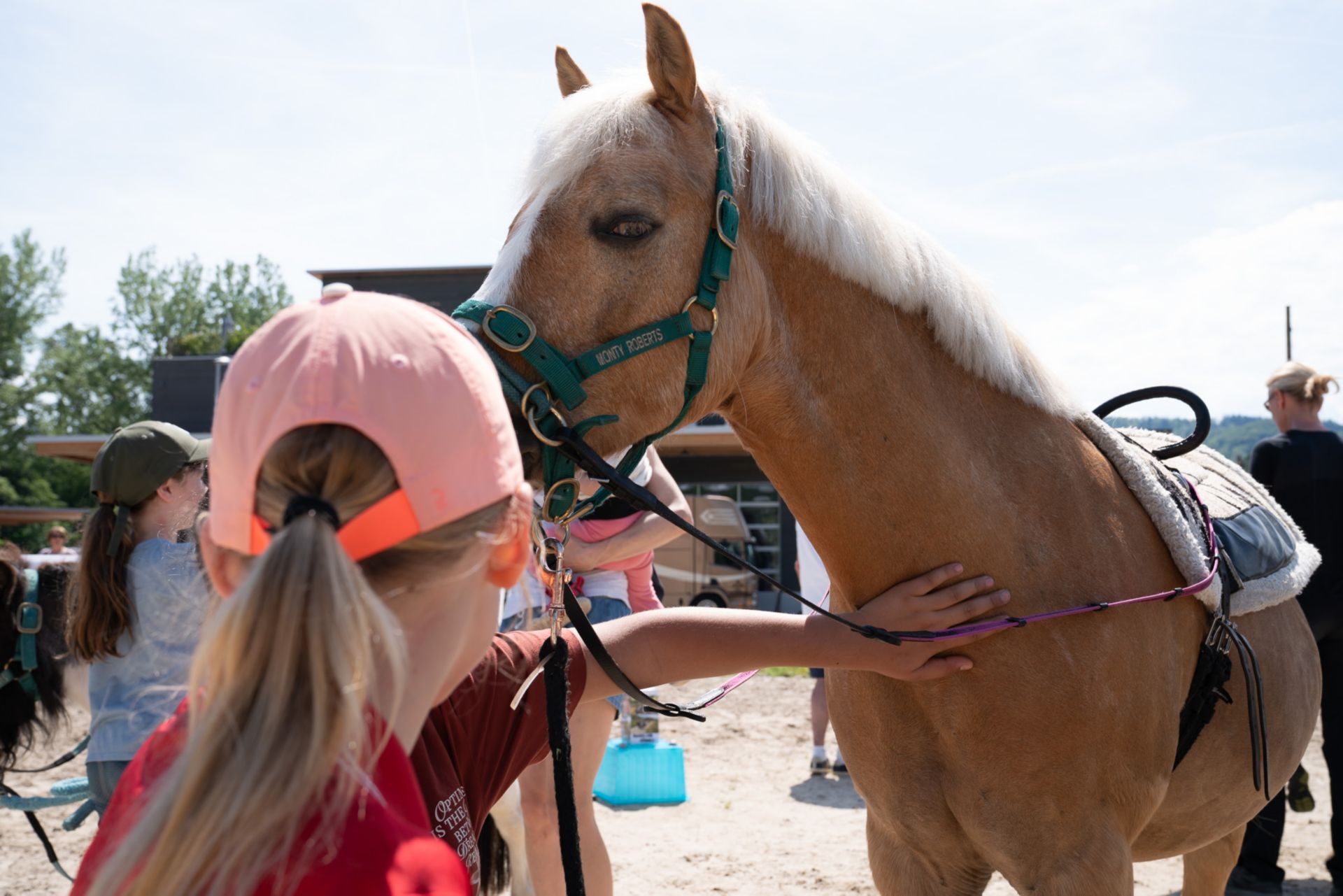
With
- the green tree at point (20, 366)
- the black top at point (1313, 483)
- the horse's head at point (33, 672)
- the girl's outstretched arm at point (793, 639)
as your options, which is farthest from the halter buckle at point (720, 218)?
the green tree at point (20, 366)

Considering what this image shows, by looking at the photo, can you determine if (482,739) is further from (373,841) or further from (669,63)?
(669,63)

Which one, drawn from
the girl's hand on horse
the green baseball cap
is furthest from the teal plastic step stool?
the girl's hand on horse

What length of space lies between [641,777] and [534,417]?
16.1 feet

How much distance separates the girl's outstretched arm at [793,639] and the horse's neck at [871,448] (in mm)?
78

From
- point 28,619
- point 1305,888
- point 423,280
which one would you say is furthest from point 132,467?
point 423,280

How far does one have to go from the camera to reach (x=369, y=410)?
0.83 m

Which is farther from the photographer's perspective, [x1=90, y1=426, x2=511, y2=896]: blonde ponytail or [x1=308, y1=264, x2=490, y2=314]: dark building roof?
[x1=308, y1=264, x2=490, y2=314]: dark building roof

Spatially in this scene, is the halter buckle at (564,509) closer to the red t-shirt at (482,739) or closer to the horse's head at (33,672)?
the red t-shirt at (482,739)

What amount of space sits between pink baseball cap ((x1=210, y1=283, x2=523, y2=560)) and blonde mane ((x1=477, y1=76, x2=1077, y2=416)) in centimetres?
82

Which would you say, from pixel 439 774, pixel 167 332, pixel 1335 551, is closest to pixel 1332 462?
pixel 1335 551

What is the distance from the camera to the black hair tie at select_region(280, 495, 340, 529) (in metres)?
0.79

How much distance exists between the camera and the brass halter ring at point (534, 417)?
5.39 ft

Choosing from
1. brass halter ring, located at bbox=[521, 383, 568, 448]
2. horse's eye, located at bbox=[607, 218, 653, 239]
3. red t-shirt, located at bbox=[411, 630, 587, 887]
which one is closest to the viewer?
red t-shirt, located at bbox=[411, 630, 587, 887]

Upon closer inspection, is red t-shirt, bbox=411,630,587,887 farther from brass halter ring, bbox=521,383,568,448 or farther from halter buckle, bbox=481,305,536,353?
halter buckle, bbox=481,305,536,353
